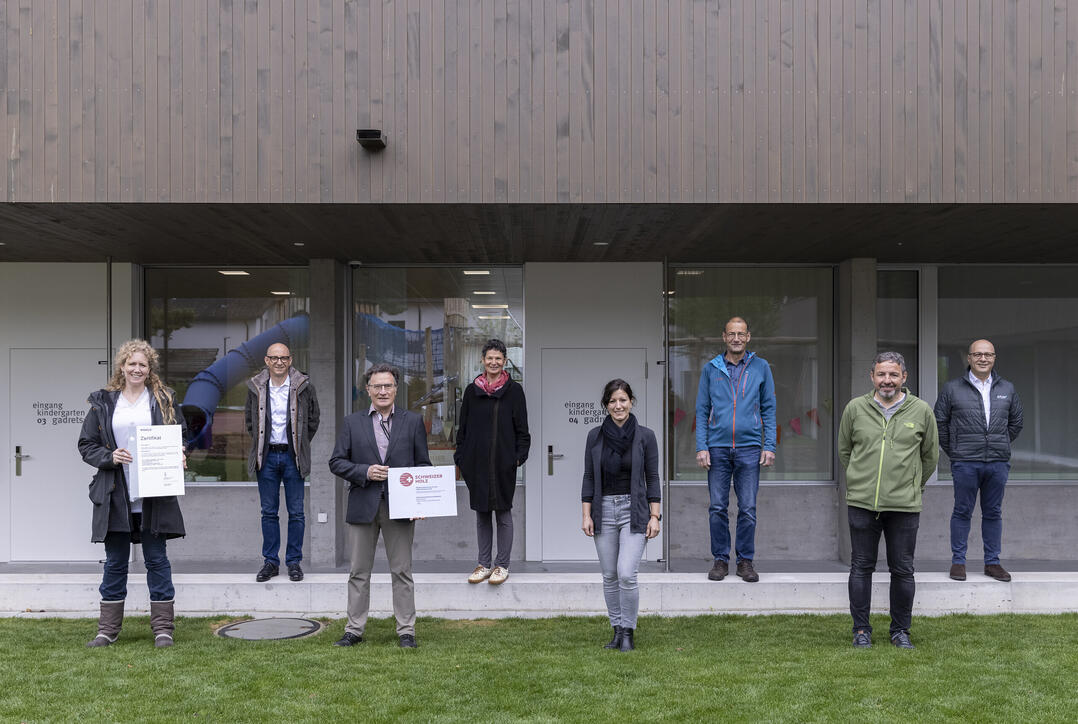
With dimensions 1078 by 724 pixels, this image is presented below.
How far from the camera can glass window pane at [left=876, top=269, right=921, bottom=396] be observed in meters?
8.77

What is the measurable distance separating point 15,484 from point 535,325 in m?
5.30

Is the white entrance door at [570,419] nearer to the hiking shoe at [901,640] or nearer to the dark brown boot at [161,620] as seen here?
the hiking shoe at [901,640]

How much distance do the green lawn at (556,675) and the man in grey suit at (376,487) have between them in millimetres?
263

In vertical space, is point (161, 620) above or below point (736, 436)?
below

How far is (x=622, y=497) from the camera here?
5.55 meters

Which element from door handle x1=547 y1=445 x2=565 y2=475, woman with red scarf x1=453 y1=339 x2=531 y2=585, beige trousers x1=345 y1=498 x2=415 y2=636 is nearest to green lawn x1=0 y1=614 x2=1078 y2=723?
beige trousers x1=345 y1=498 x2=415 y2=636

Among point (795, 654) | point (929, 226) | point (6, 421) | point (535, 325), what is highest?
point (929, 226)

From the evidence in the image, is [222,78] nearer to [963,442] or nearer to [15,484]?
[15,484]

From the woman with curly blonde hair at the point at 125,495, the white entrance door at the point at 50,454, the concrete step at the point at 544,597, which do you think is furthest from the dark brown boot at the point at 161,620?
the white entrance door at the point at 50,454

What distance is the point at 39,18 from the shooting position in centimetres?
622

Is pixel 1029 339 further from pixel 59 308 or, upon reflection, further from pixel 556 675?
pixel 59 308

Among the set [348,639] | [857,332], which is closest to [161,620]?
[348,639]

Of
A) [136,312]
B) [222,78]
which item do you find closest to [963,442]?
[222,78]

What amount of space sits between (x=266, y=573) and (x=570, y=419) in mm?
3175
